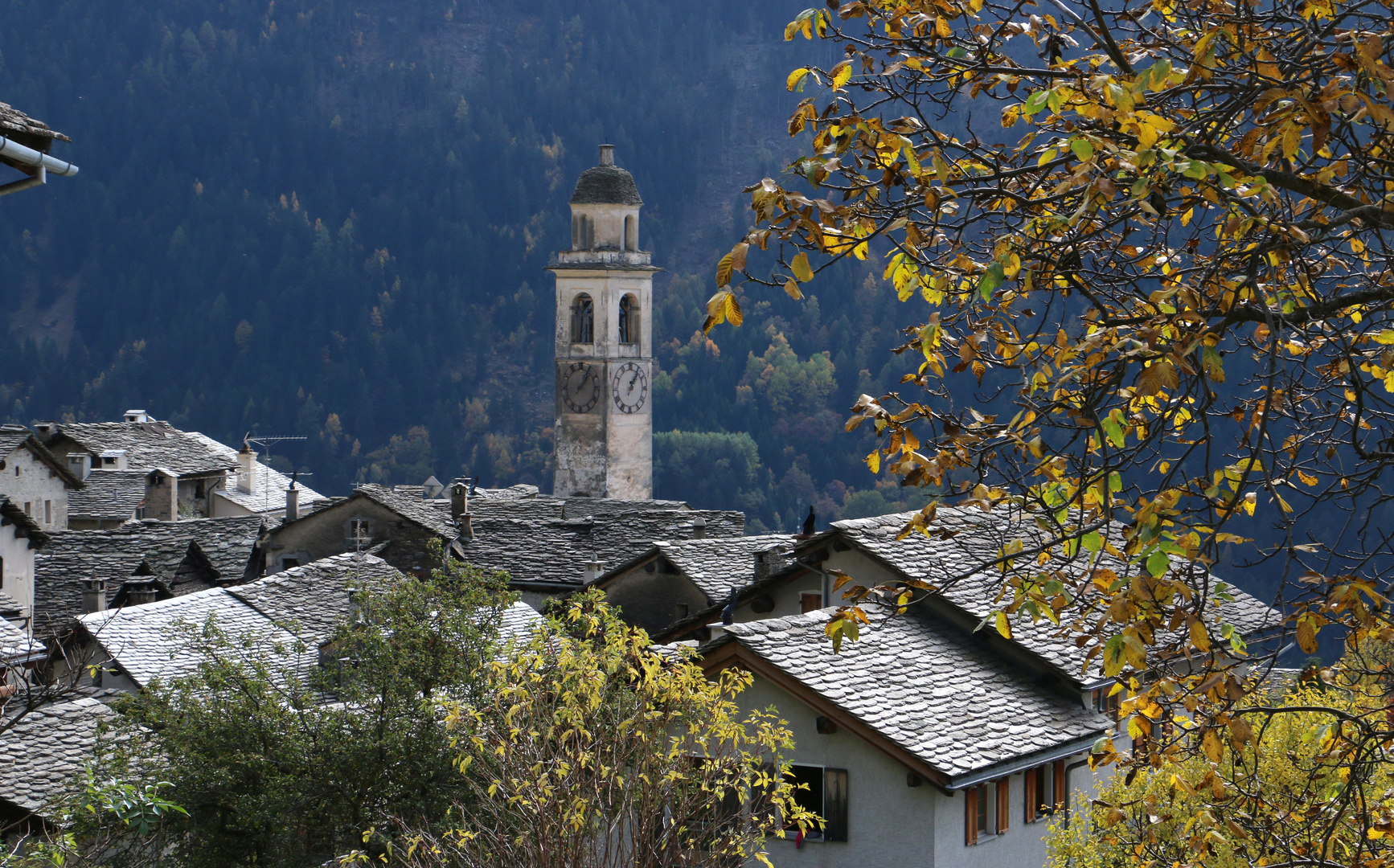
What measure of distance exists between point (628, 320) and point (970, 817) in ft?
152

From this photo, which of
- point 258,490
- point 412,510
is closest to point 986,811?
point 412,510

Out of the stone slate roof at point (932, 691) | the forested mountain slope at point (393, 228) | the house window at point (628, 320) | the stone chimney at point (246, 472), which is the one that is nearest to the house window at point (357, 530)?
the stone slate roof at point (932, 691)

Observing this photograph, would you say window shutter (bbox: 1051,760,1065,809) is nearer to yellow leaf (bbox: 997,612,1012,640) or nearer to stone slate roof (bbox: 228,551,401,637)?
stone slate roof (bbox: 228,551,401,637)

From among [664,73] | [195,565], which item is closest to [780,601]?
[195,565]

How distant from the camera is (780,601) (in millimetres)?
19250

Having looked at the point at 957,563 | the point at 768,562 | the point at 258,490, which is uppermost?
the point at 258,490

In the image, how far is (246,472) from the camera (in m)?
52.9

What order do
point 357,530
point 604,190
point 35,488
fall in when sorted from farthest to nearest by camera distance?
point 604,190 → point 35,488 → point 357,530

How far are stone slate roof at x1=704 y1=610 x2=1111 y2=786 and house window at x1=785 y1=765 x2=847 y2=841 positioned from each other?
0.69m

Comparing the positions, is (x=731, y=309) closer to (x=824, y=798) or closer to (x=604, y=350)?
(x=824, y=798)

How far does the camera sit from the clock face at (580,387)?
58.2 metres

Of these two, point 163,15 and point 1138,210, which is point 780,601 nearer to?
point 1138,210

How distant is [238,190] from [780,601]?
397 feet

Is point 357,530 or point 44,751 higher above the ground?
point 357,530
